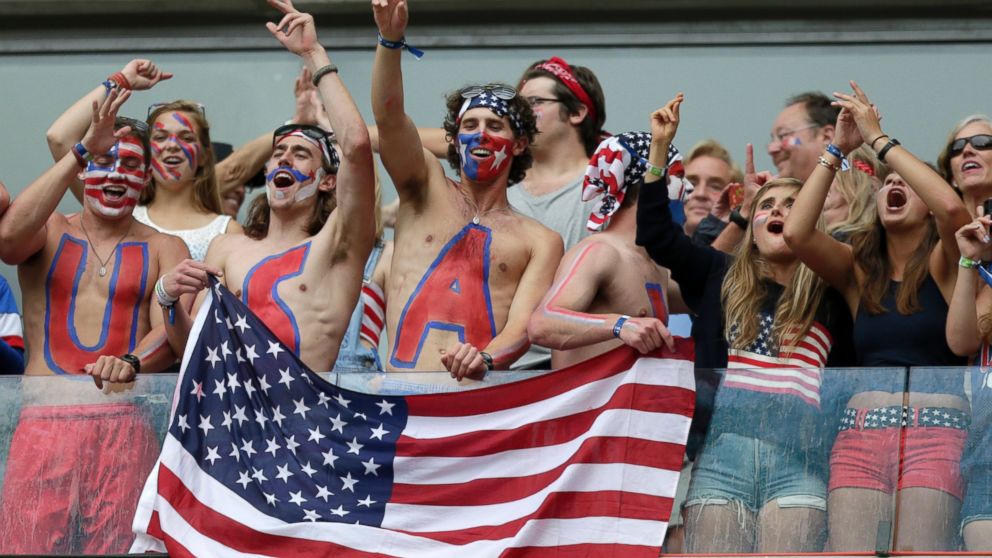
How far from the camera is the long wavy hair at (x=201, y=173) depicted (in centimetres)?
965

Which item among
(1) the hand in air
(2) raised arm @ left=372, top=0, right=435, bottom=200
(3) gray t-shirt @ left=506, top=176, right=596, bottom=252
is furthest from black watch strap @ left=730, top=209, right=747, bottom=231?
(1) the hand in air

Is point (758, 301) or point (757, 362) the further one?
point (758, 301)

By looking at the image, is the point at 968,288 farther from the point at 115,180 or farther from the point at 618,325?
the point at 115,180

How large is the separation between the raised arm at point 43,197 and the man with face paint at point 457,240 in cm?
138

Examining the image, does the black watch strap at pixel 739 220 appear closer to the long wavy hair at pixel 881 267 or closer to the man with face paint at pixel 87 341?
the long wavy hair at pixel 881 267

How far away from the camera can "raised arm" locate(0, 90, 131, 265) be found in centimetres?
848

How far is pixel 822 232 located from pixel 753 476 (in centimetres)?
119

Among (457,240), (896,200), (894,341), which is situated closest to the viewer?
(894,341)

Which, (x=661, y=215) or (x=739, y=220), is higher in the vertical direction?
(x=739, y=220)

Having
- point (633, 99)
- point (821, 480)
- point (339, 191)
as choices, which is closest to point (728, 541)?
point (821, 480)

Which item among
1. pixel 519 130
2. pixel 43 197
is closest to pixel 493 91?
pixel 519 130

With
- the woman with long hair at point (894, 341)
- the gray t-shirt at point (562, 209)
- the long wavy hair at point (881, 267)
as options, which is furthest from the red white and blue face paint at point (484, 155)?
the long wavy hair at point (881, 267)

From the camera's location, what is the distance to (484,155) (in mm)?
8320

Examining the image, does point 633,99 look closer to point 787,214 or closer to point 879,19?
point 879,19
